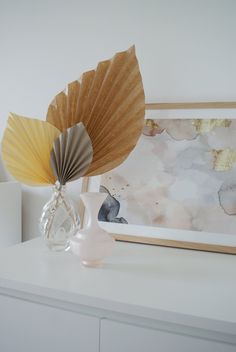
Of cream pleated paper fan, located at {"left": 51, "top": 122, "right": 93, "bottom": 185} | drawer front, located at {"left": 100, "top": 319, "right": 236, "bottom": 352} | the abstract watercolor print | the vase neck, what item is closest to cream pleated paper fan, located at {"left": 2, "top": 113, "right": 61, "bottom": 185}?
cream pleated paper fan, located at {"left": 51, "top": 122, "right": 93, "bottom": 185}

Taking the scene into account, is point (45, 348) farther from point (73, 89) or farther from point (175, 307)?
point (73, 89)

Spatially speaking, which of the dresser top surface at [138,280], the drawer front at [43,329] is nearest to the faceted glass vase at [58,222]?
the dresser top surface at [138,280]

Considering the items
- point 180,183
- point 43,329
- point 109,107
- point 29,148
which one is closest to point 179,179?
point 180,183

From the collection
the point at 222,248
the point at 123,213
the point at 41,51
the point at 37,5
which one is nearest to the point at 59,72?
the point at 41,51

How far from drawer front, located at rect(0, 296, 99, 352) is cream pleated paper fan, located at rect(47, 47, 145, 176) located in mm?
406

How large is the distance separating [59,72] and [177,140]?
546mm

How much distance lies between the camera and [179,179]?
3.65 feet

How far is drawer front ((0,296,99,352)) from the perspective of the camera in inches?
28.6

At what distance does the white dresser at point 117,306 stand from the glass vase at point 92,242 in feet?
0.10

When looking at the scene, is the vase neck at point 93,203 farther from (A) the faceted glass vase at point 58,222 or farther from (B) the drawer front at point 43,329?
(B) the drawer front at point 43,329

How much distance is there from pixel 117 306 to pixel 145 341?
8 cm

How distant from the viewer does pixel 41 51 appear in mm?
1375

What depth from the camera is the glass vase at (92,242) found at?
2.89 feet

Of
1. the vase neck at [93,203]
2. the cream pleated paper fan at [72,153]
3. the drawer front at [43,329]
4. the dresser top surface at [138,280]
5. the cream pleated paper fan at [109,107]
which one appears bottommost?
the drawer front at [43,329]
